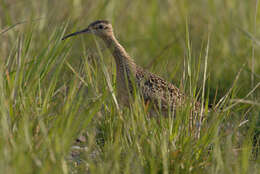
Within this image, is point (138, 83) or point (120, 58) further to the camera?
point (120, 58)

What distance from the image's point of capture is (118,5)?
7703 millimetres

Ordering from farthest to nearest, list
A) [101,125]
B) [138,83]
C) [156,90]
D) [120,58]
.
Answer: [120,58] < [138,83] < [156,90] < [101,125]

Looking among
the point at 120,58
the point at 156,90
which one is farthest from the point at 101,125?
the point at 120,58

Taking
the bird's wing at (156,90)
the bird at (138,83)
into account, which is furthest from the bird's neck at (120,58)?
the bird's wing at (156,90)

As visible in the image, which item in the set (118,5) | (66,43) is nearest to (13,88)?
(66,43)

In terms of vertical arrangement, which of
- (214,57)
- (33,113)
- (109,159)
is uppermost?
(214,57)

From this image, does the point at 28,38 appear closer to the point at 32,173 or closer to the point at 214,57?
the point at 32,173

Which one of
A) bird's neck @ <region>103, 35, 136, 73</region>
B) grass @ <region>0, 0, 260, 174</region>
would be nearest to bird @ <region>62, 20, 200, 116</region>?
bird's neck @ <region>103, 35, 136, 73</region>

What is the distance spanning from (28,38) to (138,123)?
1.25 m

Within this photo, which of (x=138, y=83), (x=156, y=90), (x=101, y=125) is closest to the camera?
(x=101, y=125)

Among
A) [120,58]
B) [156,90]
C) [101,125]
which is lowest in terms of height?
[101,125]

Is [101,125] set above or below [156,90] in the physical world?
below

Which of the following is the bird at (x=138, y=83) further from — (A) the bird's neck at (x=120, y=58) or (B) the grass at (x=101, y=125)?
(B) the grass at (x=101, y=125)

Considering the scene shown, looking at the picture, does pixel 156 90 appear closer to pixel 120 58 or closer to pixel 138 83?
pixel 138 83
